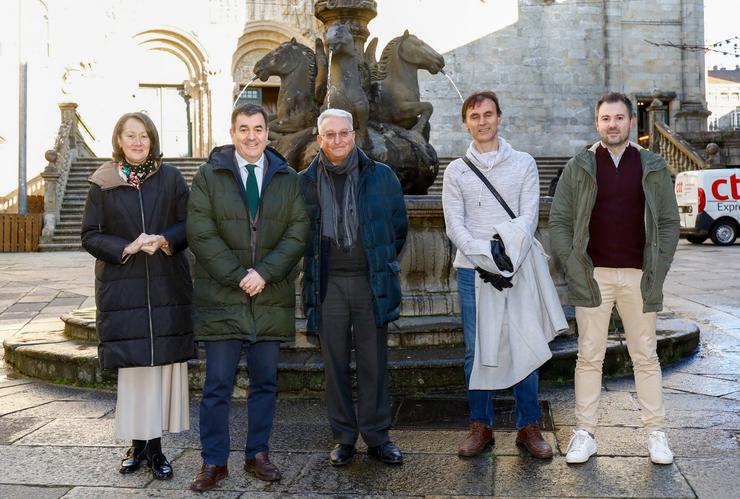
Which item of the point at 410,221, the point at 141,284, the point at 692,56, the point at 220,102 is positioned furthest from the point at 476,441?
the point at 692,56

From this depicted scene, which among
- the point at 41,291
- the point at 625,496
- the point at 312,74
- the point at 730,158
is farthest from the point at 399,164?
the point at 730,158

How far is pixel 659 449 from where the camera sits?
3604 millimetres

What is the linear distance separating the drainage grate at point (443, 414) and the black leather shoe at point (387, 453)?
19.3 inches

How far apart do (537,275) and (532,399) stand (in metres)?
0.61

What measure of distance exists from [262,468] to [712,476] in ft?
6.43

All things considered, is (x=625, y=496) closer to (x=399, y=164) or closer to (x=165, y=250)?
(x=165, y=250)

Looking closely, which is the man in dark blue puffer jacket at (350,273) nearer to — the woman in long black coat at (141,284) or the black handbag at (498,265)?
the black handbag at (498,265)

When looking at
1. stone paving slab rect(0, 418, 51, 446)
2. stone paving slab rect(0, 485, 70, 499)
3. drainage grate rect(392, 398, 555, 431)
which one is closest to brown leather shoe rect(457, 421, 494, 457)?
drainage grate rect(392, 398, 555, 431)

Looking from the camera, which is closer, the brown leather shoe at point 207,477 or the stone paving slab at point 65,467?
the brown leather shoe at point 207,477

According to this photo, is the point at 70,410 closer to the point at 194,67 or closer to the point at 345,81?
the point at 345,81

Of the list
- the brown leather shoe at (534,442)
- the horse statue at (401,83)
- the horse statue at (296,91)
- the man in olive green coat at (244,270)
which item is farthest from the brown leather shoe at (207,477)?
the horse statue at (401,83)

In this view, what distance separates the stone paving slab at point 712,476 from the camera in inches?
128

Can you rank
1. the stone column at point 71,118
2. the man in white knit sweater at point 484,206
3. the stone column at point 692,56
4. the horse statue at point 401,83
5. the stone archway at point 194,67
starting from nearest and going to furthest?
1. the man in white knit sweater at point 484,206
2. the horse statue at point 401,83
3. the stone column at point 71,118
4. the stone archway at point 194,67
5. the stone column at point 692,56

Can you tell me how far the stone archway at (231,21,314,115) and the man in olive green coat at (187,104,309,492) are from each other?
2227cm
